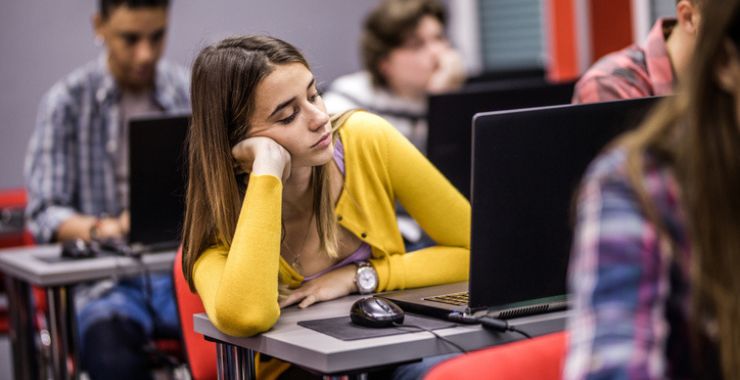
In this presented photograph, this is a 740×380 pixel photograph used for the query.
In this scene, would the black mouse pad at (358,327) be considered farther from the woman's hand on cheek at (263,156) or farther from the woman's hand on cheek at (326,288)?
the woman's hand on cheek at (263,156)

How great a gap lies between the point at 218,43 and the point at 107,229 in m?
1.32

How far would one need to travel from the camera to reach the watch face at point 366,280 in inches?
81.8

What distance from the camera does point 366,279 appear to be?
2090 millimetres

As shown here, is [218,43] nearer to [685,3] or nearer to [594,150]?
[594,150]

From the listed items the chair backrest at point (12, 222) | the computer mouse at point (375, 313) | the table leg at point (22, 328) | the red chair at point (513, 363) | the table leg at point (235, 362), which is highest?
the red chair at point (513, 363)

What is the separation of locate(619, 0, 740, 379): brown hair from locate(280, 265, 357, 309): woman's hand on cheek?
1.05m

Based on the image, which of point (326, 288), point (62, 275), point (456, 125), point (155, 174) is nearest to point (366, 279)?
point (326, 288)

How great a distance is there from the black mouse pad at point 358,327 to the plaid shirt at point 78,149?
1863 mm

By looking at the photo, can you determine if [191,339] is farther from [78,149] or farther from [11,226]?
[11,226]

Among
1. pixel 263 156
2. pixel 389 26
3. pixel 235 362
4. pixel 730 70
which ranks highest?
pixel 389 26

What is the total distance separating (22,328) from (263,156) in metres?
1.50

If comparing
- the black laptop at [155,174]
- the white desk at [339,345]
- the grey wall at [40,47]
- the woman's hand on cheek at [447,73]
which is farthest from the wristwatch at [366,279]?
the grey wall at [40,47]

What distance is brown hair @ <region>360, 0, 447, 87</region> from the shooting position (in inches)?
154

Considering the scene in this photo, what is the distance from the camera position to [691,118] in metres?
1.02
